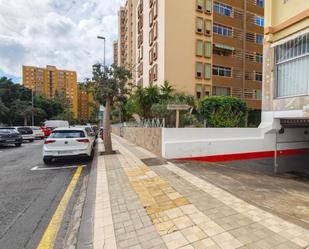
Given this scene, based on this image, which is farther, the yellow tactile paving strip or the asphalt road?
the asphalt road

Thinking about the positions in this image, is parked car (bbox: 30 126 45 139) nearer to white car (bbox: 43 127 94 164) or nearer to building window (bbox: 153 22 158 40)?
white car (bbox: 43 127 94 164)

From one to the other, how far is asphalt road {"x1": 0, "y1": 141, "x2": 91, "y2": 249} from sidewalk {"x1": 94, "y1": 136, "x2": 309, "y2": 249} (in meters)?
0.85

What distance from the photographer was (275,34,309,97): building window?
9.60 m

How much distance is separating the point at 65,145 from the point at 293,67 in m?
11.9

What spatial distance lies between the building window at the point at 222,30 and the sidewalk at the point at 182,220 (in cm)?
2510

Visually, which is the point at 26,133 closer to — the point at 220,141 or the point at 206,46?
the point at 220,141

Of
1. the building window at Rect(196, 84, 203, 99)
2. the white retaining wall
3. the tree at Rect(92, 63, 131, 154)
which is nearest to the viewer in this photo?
the white retaining wall

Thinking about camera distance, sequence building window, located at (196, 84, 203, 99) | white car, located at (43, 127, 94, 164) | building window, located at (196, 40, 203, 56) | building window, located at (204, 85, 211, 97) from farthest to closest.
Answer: building window, located at (204, 85, 211, 97) < building window, located at (196, 84, 203, 99) < building window, located at (196, 40, 203, 56) < white car, located at (43, 127, 94, 164)

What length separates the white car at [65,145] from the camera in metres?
8.74

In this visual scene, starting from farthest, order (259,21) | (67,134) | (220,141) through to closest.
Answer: (259,21) → (220,141) → (67,134)

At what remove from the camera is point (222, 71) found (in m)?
26.1

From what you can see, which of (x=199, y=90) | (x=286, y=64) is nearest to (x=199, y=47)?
(x=199, y=90)

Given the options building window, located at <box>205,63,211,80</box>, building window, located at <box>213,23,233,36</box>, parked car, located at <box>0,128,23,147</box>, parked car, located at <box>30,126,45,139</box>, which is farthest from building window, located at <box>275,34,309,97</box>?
parked car, located at <box>30,126,45,139</box>

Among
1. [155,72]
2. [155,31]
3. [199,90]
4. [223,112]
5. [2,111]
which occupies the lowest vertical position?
[223,112]
